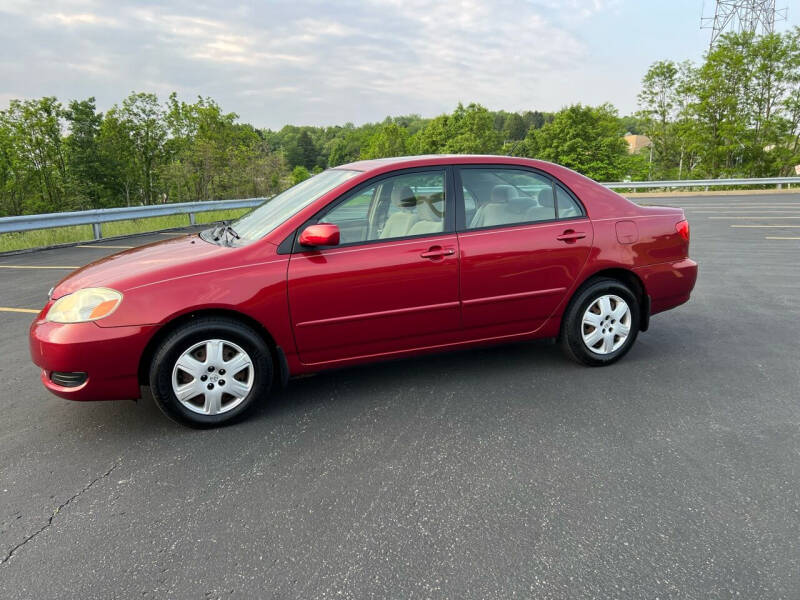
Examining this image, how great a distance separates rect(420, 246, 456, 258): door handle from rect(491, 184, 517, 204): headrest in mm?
595

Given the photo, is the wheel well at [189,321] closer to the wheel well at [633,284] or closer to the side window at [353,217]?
the side window at [353,217]

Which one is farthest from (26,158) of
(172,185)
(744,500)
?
(744,500)

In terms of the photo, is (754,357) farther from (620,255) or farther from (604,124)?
(604,124)

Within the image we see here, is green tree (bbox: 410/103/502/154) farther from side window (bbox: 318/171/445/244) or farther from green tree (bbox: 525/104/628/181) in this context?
side window (bbox: 318/171/445/244)

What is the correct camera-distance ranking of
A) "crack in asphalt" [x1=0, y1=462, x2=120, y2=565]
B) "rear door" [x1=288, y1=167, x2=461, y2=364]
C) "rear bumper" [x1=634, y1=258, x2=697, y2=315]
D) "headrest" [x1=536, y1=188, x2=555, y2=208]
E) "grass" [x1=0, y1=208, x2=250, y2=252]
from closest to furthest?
"crack in asphalt" [x1=0, y1=462, x2=120, y2=565], "rear door" [x1=288, y1=167, x2=461, y2=364], "headrest" [x1=536, y1=188, x2=555, y2=208], "rear bumper" [x1=634, y1=258, x2=697, y2=315], "grass" [x1=0, y1=208, x2=250, y2=252]

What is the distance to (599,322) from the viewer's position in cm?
434

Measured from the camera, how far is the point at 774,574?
2098 mm

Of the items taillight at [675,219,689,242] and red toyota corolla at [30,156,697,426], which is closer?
red toyota corolla at [30,156,697,426]

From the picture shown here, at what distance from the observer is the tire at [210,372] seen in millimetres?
3289

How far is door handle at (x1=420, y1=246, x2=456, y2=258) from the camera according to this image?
3771 mm

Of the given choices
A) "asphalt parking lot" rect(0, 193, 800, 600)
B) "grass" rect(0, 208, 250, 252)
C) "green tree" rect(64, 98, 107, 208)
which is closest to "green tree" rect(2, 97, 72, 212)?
"green tree" rect(64, 98, 107, 208)

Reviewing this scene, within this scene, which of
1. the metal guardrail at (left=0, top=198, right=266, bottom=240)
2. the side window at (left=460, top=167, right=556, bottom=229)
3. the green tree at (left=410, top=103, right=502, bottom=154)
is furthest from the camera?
the green tree at (left=410, top=103, right=502, bottom=154)

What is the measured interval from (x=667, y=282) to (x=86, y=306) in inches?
167

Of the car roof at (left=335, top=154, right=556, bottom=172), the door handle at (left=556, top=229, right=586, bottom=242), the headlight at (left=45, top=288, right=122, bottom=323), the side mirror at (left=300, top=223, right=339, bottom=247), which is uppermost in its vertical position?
the car roof at (left=335, top=154, right=556, bottom=172)
